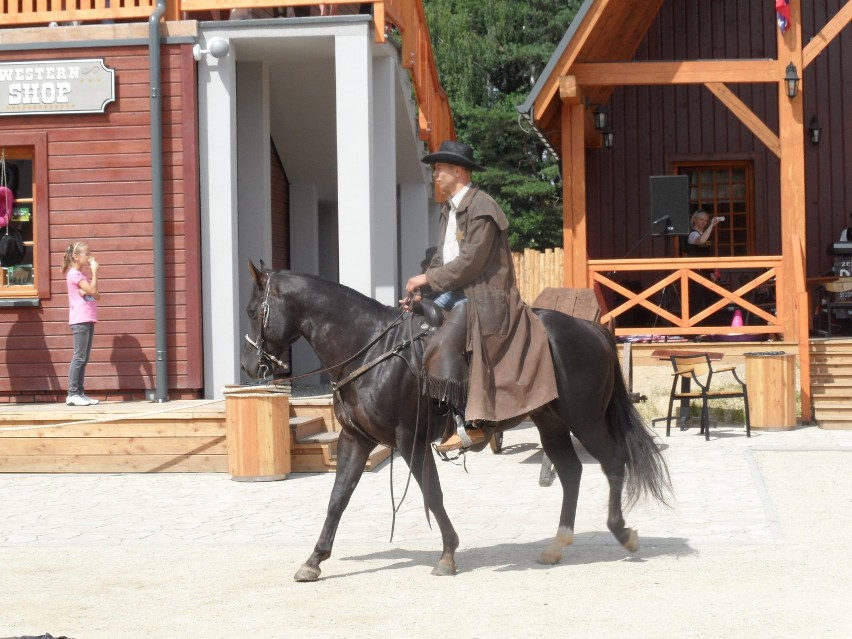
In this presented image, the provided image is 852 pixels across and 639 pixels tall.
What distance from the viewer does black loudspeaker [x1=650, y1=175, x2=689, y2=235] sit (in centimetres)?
1623

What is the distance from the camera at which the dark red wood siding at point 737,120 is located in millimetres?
18891

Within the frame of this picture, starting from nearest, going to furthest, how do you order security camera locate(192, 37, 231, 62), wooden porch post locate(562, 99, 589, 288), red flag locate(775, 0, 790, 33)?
security camera locate(192, 37, 231, 62), red flag locate(775, 0, 790, 33), wooden porch post locate(562, 99, 589, 288)

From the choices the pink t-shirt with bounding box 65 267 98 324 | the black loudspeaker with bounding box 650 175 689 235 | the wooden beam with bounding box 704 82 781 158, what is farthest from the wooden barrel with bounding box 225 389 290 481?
the black loudspeaker with bounding box 650 175 689 235

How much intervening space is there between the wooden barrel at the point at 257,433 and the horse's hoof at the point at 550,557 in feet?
11.9

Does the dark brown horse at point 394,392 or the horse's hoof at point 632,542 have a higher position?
the dark brown horse at point 394,392

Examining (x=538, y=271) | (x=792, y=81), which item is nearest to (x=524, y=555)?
(x=792, y=81)

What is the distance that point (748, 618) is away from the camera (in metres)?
5.43

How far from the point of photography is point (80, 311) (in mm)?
11906

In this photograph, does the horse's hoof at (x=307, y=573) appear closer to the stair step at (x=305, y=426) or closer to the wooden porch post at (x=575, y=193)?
the stair step at (x=305, y=426)

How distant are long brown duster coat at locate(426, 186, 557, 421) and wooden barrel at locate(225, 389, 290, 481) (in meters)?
3.58

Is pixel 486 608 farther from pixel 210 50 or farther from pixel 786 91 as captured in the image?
pixel 786 91

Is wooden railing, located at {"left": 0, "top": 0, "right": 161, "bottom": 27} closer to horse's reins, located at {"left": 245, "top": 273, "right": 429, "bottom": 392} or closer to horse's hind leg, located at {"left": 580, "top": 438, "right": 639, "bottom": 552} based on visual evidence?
horse's reins, located at {"left": 245, "top": 273, "right": 429, "bottom": 392}

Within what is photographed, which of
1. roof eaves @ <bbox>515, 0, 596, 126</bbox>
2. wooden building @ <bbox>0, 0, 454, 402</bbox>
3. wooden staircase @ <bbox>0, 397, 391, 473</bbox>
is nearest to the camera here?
wooden staircase @ <bbox>0, 397, 391, 473</bbox>

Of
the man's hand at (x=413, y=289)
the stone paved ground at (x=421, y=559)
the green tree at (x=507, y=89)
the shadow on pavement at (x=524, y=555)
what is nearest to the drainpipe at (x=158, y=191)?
the stone paved ground at (x=421, y=559)
